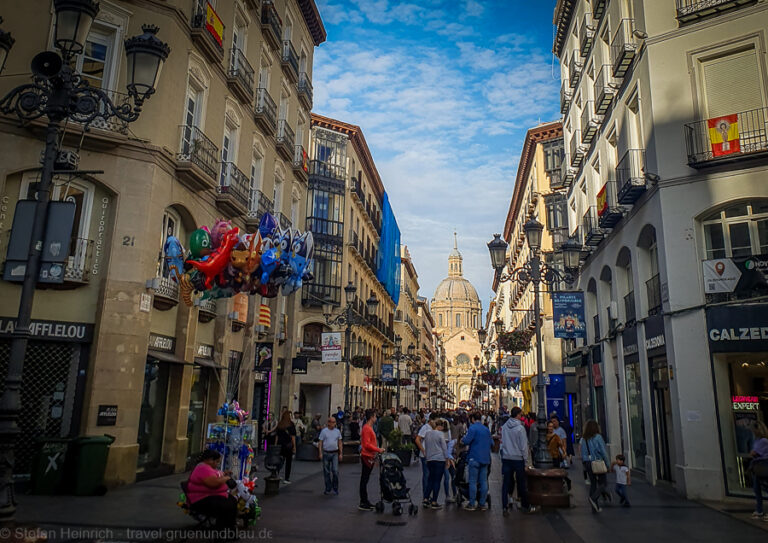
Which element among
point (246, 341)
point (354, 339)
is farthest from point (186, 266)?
point (354, 339)

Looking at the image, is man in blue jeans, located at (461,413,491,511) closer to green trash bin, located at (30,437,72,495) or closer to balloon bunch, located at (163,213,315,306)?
balloon bunch, located at (163,213,315,306)

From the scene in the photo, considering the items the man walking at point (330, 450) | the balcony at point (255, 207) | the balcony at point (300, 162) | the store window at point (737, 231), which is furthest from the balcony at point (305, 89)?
the store window at point (737, 231)

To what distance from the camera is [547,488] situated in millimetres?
11570

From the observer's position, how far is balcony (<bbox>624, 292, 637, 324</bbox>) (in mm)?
17484

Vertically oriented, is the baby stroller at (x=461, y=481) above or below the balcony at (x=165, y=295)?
below

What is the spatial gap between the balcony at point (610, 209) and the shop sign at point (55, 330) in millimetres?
14593

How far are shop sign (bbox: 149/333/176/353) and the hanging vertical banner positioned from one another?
725 cm

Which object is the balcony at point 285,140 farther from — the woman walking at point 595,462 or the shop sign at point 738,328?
the shop sign at point 738,328

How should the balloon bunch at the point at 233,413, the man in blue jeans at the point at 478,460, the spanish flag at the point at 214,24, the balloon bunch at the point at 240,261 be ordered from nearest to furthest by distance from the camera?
the balloon bunch at the point at 233,413 < the balloon bunch at the point at 240,261 < the man in blue jeans at the point at 478,460 < the spanish flag at the point at 214,24

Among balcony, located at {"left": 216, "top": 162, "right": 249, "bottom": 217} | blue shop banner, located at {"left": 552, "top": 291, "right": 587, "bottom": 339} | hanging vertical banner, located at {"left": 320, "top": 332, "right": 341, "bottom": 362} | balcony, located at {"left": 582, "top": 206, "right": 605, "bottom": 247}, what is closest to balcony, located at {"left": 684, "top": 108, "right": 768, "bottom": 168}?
balcony, located at {"left": 582, "top": 206, "right": 605, "bottom": 247}

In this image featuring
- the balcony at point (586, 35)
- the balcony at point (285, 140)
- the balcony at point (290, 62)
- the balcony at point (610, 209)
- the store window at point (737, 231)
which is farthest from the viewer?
the balcony at point (290, 62)

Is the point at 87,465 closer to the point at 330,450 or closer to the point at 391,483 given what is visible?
the point at 330,450

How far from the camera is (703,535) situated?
884 cm

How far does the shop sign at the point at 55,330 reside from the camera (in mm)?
11711
